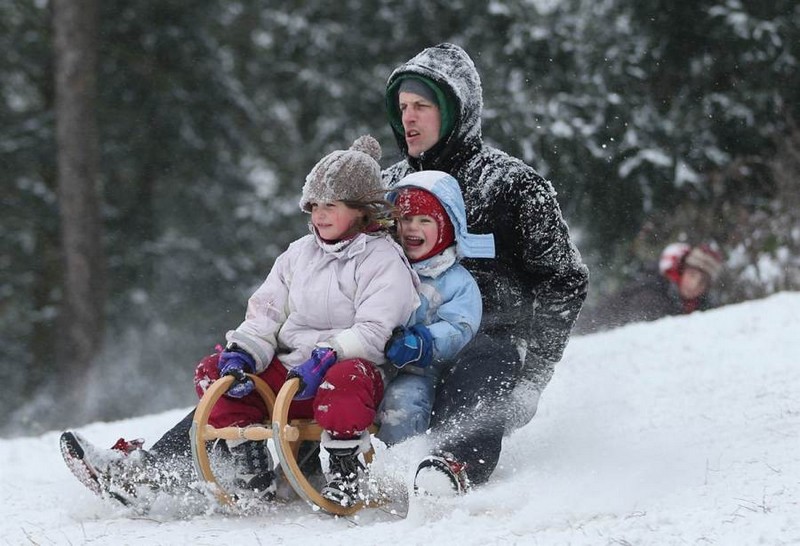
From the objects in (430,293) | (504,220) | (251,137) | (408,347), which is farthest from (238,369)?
(251,137)

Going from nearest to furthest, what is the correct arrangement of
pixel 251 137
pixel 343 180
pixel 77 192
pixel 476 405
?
pixel 476 405 < pixel 343 180 < pixel 77 192 < pixel 251 137

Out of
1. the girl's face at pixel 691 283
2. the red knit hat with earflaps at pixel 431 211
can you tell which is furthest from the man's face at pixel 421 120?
the girl's face at pixel 691 283

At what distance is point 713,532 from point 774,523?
0.53 ft

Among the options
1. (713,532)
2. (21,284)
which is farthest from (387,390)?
(21,284)

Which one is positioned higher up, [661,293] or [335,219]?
[335,219]

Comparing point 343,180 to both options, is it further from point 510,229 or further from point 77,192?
point 77,192

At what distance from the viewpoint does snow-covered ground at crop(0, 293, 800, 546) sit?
3107 mm

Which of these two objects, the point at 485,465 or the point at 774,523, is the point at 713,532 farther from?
the point at 485,465

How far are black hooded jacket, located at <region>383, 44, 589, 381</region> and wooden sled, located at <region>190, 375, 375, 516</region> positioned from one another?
0.79m

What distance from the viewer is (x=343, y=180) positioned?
3779 millimetres

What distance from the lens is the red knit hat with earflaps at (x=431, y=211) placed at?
3893 millimetres

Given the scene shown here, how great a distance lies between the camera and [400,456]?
3623 mm

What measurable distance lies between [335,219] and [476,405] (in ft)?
2.51

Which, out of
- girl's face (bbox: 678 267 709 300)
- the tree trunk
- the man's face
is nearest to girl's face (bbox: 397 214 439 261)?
the man's face
